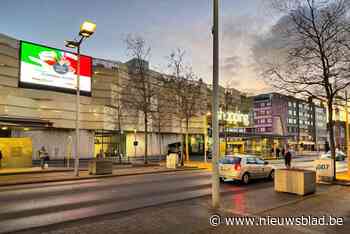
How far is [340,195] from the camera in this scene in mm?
11188

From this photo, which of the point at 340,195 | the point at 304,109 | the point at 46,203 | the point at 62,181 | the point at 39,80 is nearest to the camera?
the point at 46,203

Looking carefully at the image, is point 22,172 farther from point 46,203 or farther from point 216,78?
point 216,78

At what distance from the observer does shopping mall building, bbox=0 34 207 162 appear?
91.9 feet

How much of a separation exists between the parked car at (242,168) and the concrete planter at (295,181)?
3.22 meters

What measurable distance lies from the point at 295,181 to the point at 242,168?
4.14 meters

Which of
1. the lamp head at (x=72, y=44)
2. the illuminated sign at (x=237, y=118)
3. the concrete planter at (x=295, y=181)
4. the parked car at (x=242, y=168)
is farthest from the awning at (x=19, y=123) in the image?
the illuminated sign at (x=237, y=118)

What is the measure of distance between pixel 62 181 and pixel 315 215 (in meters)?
13.6

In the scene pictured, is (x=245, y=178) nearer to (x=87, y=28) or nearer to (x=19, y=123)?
(x=87, y=28)

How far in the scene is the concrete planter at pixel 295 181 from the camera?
11070 millimetres

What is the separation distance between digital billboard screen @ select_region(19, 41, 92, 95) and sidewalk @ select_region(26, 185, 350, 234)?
23.5 meters

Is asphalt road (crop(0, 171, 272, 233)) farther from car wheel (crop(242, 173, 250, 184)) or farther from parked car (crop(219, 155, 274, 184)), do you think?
car wheel (crop(242, 173, 250, 184))

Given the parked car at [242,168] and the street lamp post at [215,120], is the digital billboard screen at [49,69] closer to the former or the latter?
the parked car at [242,168]

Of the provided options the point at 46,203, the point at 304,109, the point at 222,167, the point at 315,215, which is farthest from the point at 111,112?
the point at 304,109

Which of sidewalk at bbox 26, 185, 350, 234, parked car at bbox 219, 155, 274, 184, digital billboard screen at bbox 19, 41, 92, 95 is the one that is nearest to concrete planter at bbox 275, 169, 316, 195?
sidewalk at bbox 26, 185, 350, 234
